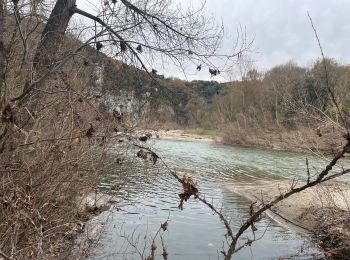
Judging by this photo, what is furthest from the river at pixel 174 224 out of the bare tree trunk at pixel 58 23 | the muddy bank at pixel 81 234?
the bare tree trunk at pixel 58 23

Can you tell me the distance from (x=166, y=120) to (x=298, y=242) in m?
4.15

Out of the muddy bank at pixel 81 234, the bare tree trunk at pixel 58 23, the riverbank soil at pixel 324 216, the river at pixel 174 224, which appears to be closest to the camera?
the muddy bank at pixel 81 234

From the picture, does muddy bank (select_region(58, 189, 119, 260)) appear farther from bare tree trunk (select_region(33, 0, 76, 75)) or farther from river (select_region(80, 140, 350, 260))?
bare tree trunk (select_region(33, 0, 76, 75))

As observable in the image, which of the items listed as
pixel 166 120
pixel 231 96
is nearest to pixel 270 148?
pixel 231 96

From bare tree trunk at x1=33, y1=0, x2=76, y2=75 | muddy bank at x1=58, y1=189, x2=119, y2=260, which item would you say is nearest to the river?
muddy bank at x1=58, y1=189, x2=119, y2=260

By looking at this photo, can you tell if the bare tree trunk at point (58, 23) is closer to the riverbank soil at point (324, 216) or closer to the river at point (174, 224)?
the river at point (174, 224)

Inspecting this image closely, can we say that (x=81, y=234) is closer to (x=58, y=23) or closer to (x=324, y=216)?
(x=58, y=23)

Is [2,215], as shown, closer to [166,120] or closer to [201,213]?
[166,120]

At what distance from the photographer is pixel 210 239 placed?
32.1ft

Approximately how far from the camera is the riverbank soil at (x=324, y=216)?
927cm

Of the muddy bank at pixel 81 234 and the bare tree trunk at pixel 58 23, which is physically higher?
the bare tree trunk at pixel 58 23

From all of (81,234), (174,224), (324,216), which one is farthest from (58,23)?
(324,216)

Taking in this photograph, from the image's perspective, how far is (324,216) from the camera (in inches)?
440

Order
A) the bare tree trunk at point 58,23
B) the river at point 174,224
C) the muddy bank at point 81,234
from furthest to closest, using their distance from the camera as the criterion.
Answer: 1. the river at point 174,224
2. the bare tree trunk at point 58,23
3. the muddy bank at point 81,234
